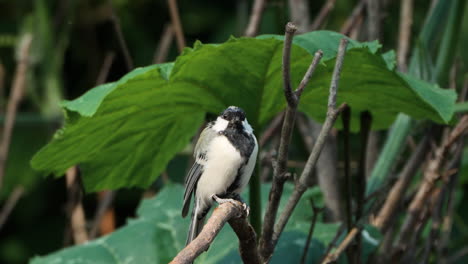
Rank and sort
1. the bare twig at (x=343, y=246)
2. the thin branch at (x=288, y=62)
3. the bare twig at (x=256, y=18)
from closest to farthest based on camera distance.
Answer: the thin branch at (x=288, y=62), the bare twig at (x=343, y=246), the bare twig at (x=256, y=18)

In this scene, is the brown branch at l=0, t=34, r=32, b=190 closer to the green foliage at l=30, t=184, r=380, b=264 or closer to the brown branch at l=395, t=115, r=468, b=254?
the green foliage at l=30, t=184, r=380, b=264

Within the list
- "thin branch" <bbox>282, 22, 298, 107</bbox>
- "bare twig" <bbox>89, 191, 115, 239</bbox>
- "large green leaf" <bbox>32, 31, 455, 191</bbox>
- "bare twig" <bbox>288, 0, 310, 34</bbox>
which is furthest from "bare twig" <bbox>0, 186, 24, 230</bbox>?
"thin branch" <bbox>282, 22, 298, 107</bbox>

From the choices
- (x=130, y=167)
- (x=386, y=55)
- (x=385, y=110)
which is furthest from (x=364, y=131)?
(x=130, y=167)

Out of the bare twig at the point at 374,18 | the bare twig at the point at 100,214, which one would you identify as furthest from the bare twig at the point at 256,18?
the bare twig at the point at 100,214

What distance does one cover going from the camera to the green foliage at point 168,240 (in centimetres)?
240

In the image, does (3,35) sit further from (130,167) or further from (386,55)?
(386,55)

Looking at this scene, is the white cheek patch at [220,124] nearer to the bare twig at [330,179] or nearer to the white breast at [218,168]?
the white breast at [218,168]

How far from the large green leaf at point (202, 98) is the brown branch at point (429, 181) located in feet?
0.52

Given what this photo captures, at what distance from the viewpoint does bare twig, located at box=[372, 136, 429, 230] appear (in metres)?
2.41

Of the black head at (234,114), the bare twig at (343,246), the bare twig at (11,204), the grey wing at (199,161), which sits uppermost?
the black head at (234,114)

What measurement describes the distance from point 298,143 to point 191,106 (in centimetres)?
153

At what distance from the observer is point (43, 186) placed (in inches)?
163

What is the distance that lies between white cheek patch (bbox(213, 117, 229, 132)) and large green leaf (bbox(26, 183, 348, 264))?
501 millimetres

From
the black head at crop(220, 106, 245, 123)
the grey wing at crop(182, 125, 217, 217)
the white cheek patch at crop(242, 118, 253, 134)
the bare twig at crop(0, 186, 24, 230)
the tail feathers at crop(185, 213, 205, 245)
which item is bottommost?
the bare twig at crop(0, 186, 24, 230)
